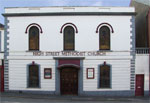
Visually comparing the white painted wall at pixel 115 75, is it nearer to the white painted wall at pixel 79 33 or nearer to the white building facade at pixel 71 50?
the white building facade at pixel 71 50

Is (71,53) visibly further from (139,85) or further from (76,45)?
(139,85)

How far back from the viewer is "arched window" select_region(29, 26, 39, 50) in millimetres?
12398

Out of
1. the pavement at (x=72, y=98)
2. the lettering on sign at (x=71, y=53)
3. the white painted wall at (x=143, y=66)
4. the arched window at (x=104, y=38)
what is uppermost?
the arched window at (x=104, y=38)

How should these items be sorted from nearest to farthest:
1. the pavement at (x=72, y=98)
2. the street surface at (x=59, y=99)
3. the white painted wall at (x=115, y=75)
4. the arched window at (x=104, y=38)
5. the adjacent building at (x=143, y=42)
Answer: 1. the street surface at (x=59, y=99)
2. the pavement at (x=72, y=98)
3. the white painted wall at (x=115, y=75)
4. the adjacent building at (x=143, y=42)
5. the arched window at (x=104, y=38)

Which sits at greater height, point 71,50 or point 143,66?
point 71,50

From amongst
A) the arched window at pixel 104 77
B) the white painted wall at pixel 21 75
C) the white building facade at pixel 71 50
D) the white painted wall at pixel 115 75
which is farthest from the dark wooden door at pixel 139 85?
the white painted wall at pixel 21 75

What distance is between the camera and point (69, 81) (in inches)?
484

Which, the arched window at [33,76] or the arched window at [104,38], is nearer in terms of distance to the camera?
the arched window at [104,38]

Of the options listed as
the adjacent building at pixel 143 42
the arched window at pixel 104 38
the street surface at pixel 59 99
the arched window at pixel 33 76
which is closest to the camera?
the street surface at pixel 59 99

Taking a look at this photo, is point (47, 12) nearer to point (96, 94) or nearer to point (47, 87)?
point (47, 87)

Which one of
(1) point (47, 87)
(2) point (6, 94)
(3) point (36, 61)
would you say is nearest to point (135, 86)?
(1) point (47, 87)

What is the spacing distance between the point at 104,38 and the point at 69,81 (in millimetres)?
4972

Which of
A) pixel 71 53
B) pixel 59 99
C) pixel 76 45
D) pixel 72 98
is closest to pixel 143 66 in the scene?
pixel 76 45

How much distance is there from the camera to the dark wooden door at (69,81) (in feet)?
40.2
